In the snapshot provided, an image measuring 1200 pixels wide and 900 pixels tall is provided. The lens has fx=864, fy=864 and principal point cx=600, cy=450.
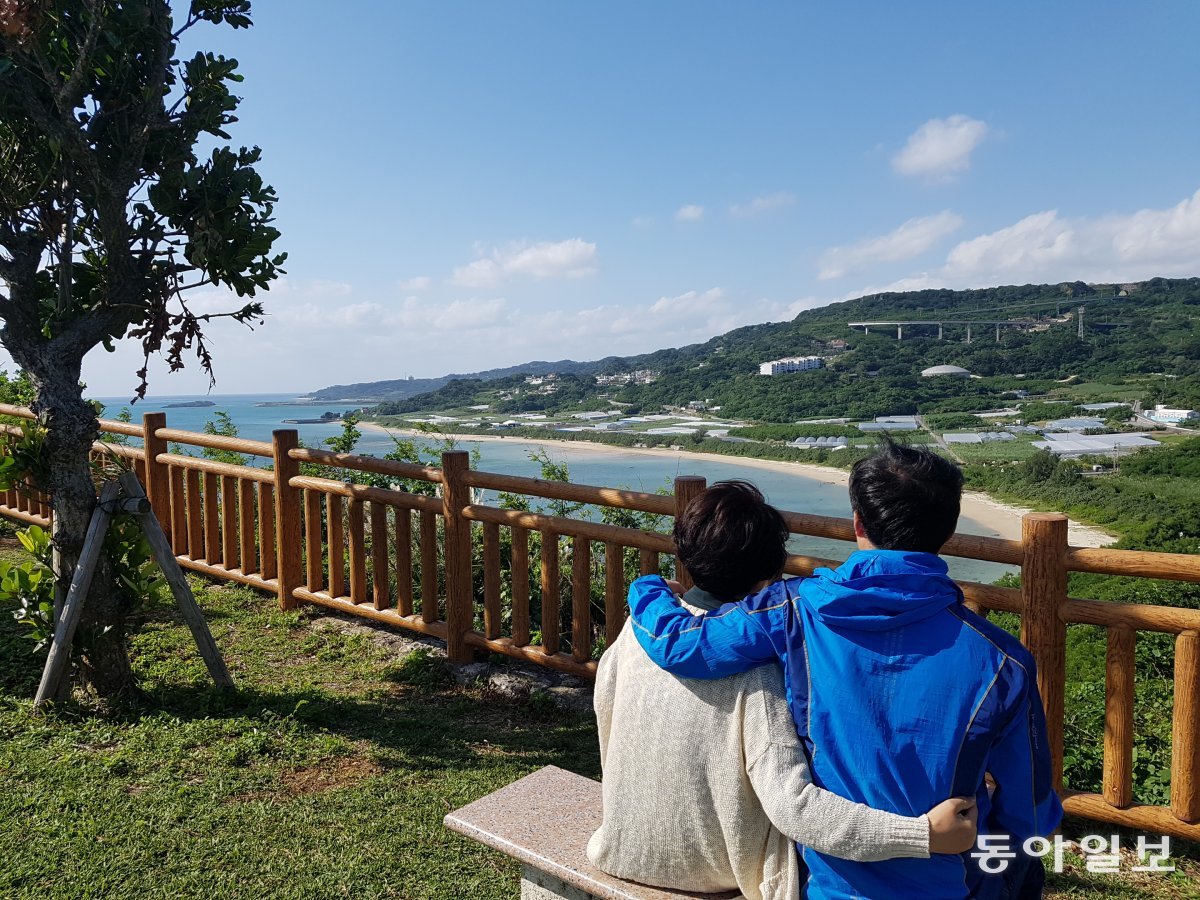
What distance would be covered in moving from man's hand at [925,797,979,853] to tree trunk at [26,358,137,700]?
3.84 m

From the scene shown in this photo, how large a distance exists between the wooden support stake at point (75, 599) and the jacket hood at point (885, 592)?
11.8 ft

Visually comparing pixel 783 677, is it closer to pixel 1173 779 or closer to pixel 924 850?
pixel 924 850

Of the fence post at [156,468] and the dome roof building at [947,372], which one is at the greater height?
the dome roof building at [947,372]

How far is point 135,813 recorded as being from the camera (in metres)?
3.15

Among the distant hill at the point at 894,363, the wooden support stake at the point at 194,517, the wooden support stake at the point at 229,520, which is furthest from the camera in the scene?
the distant hill at the point at 894,363

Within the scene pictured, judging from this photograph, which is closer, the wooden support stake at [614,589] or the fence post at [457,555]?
the wooden support stake at [614,589]

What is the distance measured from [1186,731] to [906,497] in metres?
2.01

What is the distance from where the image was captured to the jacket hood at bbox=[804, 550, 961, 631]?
4.65 feet

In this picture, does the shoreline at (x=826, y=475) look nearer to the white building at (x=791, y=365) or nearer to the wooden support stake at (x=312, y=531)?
the wooden support stake at (x=312, y=531)

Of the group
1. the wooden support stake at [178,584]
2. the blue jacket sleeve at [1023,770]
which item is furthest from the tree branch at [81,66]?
the blue jacket sleeve at [1023,770]

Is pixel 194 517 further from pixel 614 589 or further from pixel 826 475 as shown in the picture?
pixel 826 475

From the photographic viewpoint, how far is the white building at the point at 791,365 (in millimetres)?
19406

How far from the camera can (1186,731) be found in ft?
9.07

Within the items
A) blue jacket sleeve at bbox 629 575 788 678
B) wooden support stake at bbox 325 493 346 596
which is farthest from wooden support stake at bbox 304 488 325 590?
blue jacket sleeve at bbox 629 575 788 678
